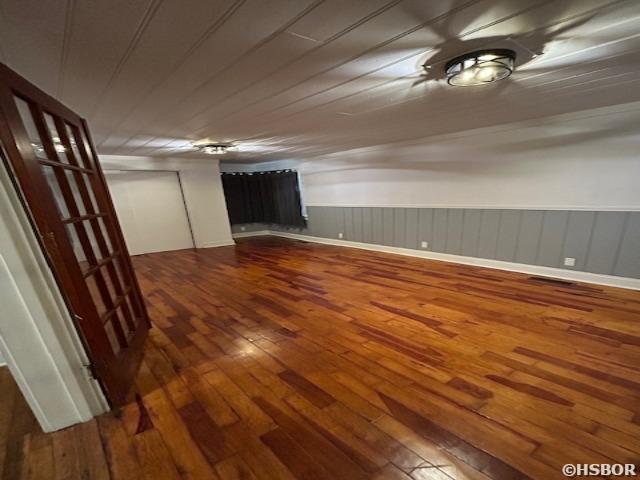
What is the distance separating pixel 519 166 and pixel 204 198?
6.28 metres

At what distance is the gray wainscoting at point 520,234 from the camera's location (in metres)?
2.91

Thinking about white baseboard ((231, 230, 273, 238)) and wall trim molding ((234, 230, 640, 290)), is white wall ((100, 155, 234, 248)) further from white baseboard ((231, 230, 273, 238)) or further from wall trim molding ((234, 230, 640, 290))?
wall trim molding ((234, 230, 640, 290))

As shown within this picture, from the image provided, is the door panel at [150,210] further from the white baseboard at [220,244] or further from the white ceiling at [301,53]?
the white ceiling at [301,53]

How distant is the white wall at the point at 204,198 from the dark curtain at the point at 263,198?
1067 millimetres

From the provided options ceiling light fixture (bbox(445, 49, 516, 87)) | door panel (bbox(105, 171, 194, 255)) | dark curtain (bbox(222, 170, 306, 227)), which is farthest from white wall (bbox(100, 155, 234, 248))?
ceiling light fixture (bbox(445, 49, 516, 87))

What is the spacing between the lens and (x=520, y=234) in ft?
11.7

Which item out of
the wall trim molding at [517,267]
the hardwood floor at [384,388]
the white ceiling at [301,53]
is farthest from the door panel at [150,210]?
the wall trim molding at [517,267]

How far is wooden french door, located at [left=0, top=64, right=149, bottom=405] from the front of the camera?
47.5 inches

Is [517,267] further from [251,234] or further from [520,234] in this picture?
[251,234]

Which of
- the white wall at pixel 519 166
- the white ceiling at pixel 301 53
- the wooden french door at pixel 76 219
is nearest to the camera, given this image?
the white ceiling at pixel 301 53

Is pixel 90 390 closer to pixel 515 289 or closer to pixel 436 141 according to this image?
pixel 515 289

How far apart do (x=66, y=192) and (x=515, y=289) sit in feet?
14.0

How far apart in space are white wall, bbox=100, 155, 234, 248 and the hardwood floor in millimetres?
3615

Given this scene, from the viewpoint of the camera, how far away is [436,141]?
4117 mm
